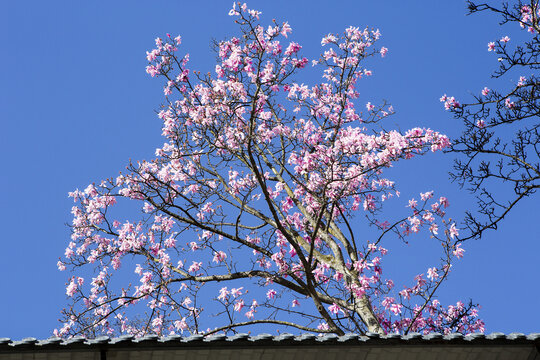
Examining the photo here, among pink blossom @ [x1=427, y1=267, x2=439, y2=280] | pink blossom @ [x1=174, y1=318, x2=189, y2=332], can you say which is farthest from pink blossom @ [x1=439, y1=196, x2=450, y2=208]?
pink blossom @ [x1=174, y1=318, x2=189, y2=332]

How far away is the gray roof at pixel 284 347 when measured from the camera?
5.71 m

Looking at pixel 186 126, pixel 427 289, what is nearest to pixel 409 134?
pixel 427 289

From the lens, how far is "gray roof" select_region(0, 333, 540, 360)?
18.7ft

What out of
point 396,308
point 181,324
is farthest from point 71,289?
point 396,308

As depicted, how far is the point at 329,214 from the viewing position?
12422 millimetres

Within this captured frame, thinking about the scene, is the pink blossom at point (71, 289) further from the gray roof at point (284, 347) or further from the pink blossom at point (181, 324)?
the gray roof at point (284, 347)

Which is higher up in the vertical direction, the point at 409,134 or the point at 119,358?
the point at 409,134

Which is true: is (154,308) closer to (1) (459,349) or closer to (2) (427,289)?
(2) (427,289)

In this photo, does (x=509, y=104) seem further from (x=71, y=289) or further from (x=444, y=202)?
(x=71, y=289)

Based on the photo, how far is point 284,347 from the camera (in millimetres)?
6043

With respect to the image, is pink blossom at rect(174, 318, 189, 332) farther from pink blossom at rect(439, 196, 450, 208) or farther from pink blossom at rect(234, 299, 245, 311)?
pink blossom at rect(439, 196, 450, 208)

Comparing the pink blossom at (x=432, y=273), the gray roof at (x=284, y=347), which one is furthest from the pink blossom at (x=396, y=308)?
the gray roof at (x=284, y=347)

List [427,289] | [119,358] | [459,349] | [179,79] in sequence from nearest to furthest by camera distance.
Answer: [119,358] < [459,349] < [427,289] < [179,79]

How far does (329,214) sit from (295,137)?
1.77 metres
